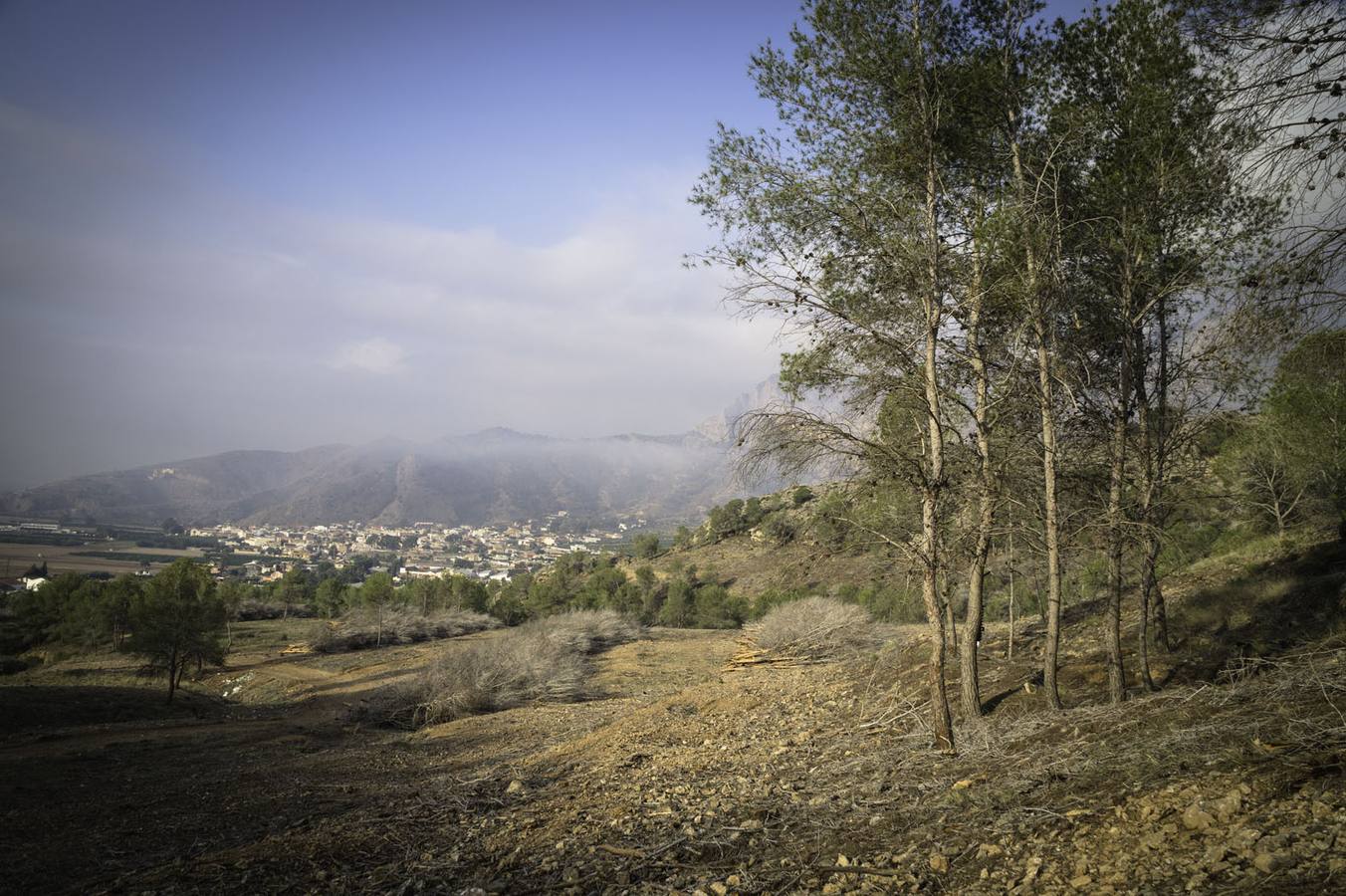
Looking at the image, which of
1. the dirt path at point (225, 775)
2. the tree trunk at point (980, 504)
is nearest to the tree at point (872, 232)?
the tree trunk at point (980, 504)

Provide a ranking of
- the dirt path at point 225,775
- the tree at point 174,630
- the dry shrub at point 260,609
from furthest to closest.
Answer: the dry shrub at point 260,609, the tree at point 174,630, the dirt path at point 225,775

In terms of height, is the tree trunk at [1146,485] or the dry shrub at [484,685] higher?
the tree trunk at [1146,485]

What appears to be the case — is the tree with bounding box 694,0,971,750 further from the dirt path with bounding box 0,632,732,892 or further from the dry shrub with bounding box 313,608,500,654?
the dry shrub with bounding box 313,608,500,654

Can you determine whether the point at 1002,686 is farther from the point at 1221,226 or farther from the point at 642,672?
the point at 642,672

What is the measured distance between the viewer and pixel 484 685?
50.2 ft

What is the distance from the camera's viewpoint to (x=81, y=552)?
76.7 meters

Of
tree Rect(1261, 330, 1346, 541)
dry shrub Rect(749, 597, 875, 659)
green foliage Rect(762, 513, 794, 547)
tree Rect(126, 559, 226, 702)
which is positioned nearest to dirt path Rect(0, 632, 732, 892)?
dry shrub Rect(749, 597, 875, 659)

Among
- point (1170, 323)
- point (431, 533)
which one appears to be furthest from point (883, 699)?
point (431, 533)

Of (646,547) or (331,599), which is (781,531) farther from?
(646,547)

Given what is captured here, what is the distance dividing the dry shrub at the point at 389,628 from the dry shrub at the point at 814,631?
20.8m

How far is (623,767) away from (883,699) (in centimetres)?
464

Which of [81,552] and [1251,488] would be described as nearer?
[1251,488]

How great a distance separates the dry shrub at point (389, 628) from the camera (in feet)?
100

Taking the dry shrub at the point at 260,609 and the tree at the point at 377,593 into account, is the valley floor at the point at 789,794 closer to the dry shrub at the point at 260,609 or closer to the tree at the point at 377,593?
the tree at the point at 377,593
